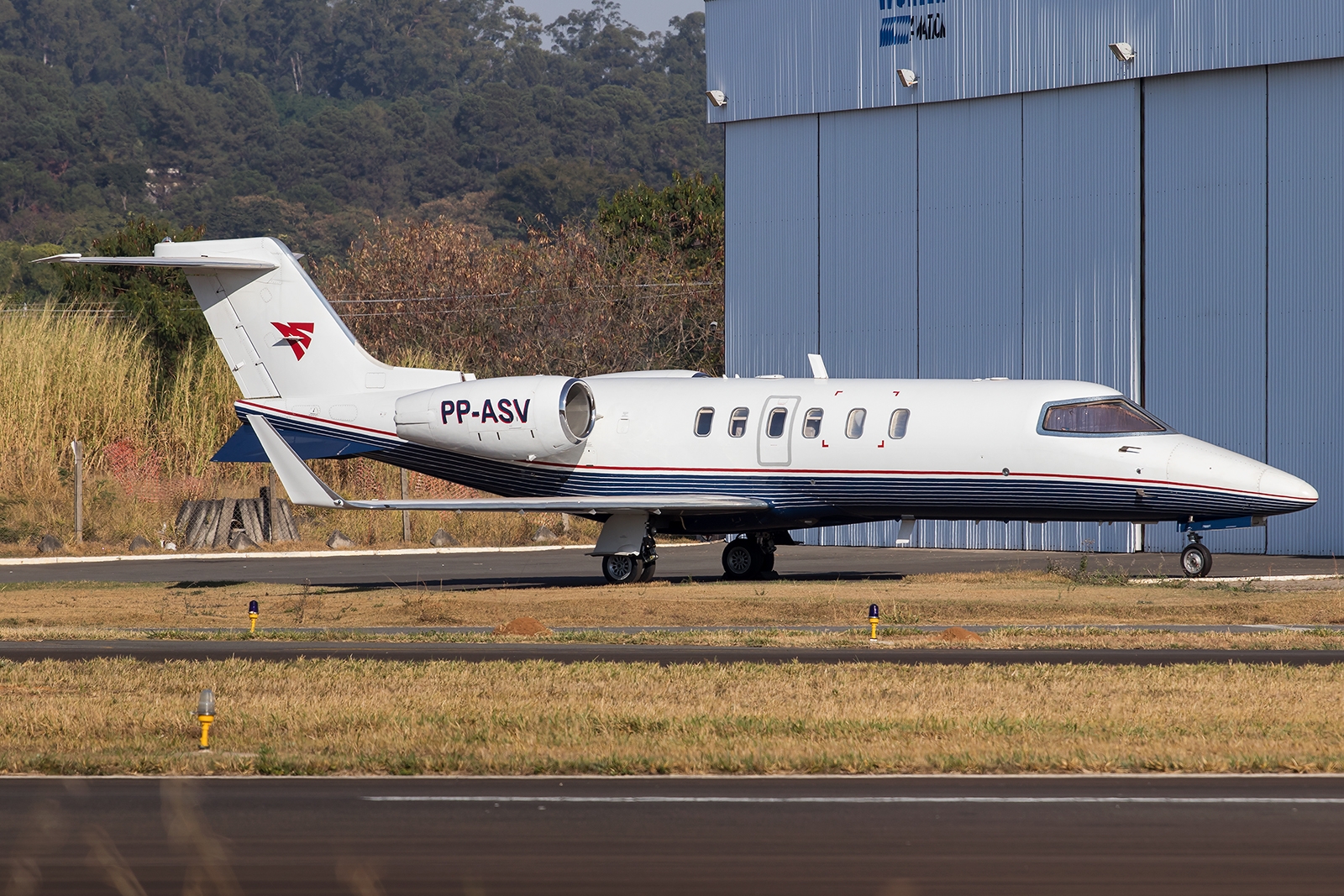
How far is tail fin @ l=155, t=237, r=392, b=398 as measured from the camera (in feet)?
94.2

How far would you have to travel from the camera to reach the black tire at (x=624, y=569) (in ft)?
88.3

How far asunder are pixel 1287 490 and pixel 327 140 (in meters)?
134

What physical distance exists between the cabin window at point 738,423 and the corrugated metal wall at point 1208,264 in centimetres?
1035

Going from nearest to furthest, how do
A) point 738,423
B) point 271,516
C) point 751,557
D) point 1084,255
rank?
1. point 738,423
2. point 751,557
3. point 1084,255
4. point 271,516

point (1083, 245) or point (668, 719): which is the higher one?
point (1083, 245)

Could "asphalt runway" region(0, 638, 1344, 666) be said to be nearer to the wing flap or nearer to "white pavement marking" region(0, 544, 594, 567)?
the wing flap

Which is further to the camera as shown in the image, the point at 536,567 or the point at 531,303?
the point at 531,303

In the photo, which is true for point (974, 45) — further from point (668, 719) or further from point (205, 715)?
point (205, 715)

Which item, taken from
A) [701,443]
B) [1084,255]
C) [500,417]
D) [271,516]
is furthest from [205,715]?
[271,516]

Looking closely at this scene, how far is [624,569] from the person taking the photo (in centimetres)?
2695

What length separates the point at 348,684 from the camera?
14891 mm
